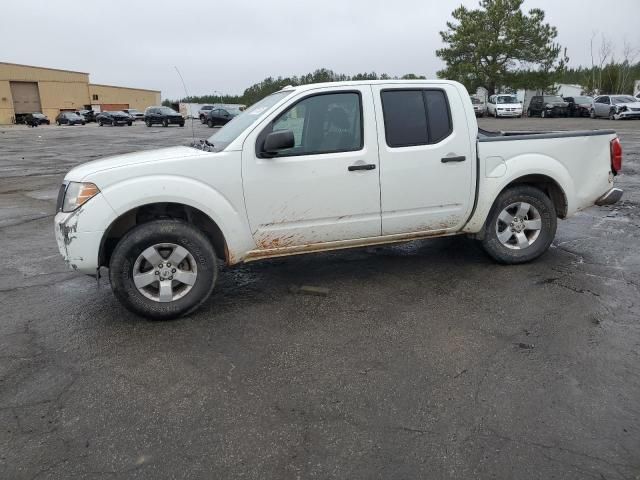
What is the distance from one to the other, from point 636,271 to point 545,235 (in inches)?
35.8

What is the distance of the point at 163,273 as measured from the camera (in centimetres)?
415

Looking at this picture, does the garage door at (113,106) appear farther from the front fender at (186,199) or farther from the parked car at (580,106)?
the front fender at (186,199)

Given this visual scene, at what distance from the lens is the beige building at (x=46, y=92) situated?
64438 millimetres

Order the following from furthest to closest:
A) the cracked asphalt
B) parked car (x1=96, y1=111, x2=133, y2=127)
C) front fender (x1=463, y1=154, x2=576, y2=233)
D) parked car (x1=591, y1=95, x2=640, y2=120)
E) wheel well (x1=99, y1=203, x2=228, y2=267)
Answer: parked car (x1=96, y1=111, x2=133, y2=127) < parked car (x1=591, y1=95, x2=640, y2=120) < front fender (x1=463, y1=154, x2=576, y2=233) < wheel well (x1=99, y1=203, x2=228, y2=267) < the cracked asphalt

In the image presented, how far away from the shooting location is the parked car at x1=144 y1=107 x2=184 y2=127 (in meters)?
43.5

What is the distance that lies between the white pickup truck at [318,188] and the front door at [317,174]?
10 millimetres

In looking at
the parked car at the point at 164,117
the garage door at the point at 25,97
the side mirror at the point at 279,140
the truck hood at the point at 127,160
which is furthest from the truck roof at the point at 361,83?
the garage door at the point at 25,97

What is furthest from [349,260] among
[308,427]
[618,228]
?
[618,228]

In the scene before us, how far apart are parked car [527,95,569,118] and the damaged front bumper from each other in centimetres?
4036

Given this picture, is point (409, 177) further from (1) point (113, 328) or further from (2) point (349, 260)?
(1) point (113, 328)

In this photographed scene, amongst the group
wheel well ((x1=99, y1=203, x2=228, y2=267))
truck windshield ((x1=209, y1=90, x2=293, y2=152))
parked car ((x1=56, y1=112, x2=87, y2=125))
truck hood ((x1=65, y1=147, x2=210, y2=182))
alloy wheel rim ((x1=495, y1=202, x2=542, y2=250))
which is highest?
parked car ((x1=56, y1=112, x2=87, y2=125))

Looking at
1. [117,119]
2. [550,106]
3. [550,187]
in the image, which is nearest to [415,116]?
[550,187]

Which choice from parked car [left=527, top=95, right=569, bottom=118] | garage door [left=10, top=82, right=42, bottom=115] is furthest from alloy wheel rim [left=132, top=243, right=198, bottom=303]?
garage door [left=10, top=82, right=42, bottom=115]

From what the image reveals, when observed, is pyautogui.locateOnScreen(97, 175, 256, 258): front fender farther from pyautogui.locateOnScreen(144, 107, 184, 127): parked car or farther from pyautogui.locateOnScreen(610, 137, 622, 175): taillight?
pyautogui.locateOnScreen(144, 107, 184, 127): parked car
